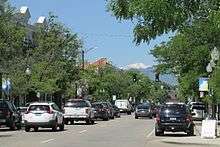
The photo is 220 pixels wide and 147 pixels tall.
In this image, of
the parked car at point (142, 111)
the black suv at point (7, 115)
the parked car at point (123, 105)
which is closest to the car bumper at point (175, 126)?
the black suv at point (7, 115)

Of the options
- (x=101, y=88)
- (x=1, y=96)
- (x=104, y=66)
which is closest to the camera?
(x=1, y=96)

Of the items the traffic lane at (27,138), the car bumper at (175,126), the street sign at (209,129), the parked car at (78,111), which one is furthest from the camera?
the parked car at (78,111)

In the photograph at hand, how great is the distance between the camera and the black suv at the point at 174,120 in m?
34.9

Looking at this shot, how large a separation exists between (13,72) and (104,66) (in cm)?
6423

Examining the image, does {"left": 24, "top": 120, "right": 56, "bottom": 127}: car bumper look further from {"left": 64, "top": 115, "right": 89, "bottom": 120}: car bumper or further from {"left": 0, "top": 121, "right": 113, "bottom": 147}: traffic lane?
{"left": 64, "top": 115, "right": 89, "bottom": 120}: car bumper

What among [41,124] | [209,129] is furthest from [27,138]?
[209,129]

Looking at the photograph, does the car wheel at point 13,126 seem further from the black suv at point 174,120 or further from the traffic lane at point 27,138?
the black suv at point 174,120

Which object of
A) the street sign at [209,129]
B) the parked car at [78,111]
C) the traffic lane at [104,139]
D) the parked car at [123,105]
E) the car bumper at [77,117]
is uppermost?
the parked car at [123,105]

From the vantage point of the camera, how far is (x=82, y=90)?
98750mm

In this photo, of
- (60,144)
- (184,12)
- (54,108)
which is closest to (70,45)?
(54,108)

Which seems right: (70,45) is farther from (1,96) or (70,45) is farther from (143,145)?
(143,145)

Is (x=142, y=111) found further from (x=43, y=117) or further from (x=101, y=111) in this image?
(x=43, y=117)

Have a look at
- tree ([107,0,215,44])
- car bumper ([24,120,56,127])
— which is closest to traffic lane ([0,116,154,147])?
car bumper ([24,120,56,127])

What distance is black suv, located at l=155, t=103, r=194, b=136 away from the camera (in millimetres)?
34906
